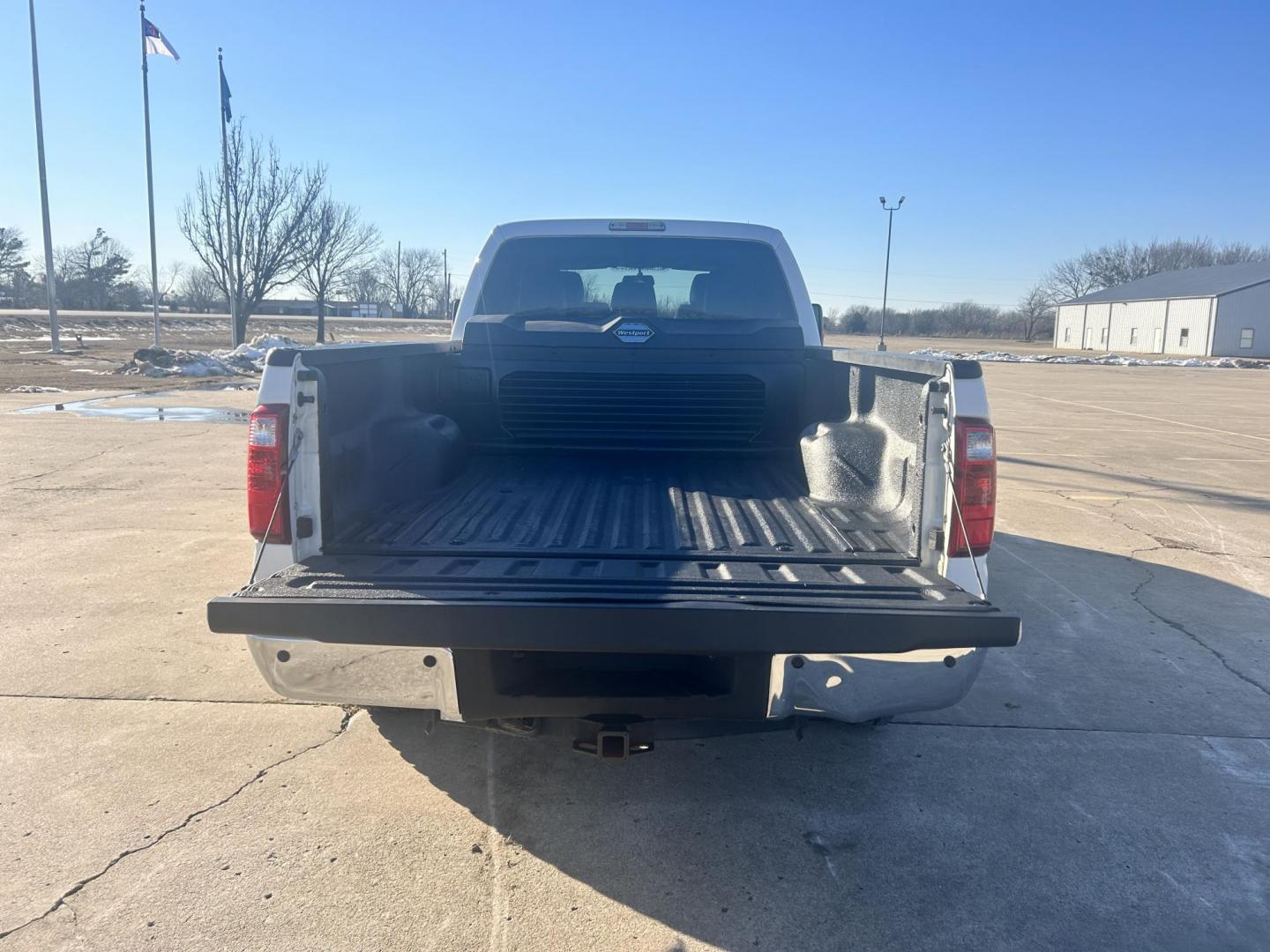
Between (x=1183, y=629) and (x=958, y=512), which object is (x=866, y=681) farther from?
(x=1183, y=629)

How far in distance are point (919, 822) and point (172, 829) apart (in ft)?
8.35

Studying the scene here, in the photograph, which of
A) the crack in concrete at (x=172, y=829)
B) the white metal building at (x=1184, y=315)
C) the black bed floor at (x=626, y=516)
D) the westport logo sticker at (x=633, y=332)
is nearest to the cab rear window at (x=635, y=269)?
the westport logo sticker at (x=633, y=332)

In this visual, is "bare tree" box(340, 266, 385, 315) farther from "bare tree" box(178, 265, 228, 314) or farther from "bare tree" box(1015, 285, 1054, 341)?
"bare tree" box(1015, 285, 1054, 341)

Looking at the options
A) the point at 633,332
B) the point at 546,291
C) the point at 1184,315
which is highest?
the point at 1184,315

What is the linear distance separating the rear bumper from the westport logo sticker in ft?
7.22

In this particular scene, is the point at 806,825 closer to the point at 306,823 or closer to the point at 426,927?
the point at 426,927

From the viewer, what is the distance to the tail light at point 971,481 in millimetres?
2895

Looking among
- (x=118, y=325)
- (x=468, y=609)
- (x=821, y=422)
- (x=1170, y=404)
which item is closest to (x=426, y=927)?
(x=468, y=609)

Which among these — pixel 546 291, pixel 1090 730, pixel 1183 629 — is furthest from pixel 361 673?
pixel 1183 629

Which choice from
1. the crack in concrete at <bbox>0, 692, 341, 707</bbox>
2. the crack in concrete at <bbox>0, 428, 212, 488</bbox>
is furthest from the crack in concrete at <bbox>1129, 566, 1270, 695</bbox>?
the crack in concrete at <bbox>0, 428, 212, 488</bbox>

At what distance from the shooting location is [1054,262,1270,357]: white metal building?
5650cm

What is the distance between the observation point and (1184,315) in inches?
2357

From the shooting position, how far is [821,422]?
407cm

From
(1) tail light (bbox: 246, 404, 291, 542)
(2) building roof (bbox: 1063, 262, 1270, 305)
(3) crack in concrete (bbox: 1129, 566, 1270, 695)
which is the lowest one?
(3) crack in concrete (bbox: 1129, 566, 1270, 695)
